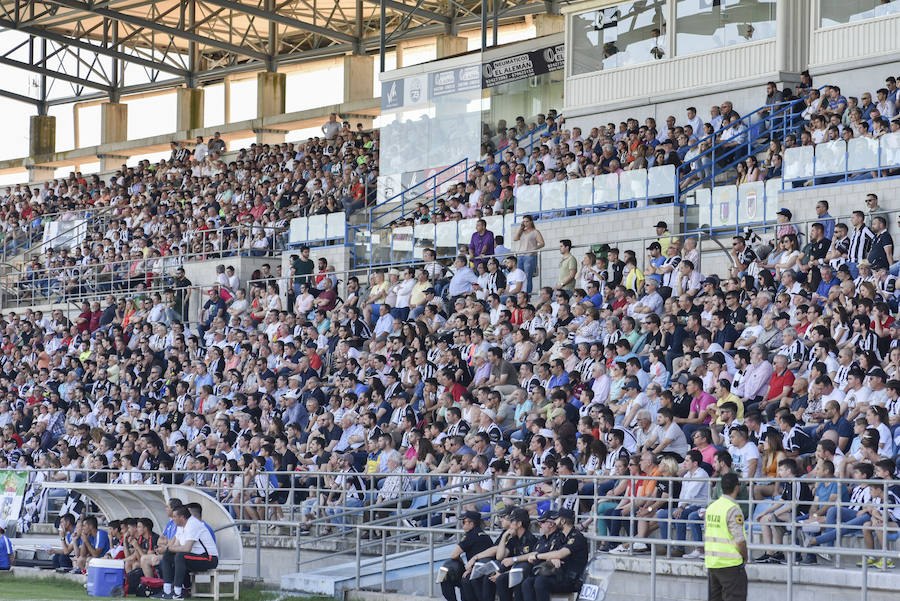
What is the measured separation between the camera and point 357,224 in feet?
94.7

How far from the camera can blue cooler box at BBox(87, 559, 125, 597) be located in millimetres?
16516

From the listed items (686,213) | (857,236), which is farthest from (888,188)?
(686,213)

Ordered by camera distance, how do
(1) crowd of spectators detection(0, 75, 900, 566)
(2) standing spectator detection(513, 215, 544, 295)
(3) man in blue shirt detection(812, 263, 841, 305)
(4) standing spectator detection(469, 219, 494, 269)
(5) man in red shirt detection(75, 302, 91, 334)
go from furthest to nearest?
(5) man in red shirt detection(75, 302, 91, 334), (4) standing spectator detection(469, 219, 494, 269), (2) standing spectator detection(513, 215, 544, 295), (3) man in blue shirt detection(812, 263, 841, 305), (1) crowd of spectators detection(0, 75, 900, 566)

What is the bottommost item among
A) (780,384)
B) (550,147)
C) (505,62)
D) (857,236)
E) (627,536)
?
(627,536)

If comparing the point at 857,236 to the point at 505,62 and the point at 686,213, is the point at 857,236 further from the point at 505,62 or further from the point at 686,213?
the point at 505,62

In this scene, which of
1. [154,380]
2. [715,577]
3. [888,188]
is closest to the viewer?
[715,577]

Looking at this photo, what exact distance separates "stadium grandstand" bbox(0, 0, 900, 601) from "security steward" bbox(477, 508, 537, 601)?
0.03m

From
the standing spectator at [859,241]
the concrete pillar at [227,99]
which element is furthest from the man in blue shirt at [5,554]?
the concrete pillar at [227,99]

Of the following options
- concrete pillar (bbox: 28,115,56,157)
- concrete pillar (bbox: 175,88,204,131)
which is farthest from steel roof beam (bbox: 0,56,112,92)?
concrete pillar (bbox: 175,88,204,131)

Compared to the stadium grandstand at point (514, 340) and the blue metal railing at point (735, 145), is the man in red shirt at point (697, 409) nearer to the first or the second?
the stadium grandstand at point (514, 340)

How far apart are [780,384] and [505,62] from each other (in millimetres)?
15723

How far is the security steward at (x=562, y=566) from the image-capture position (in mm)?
13203

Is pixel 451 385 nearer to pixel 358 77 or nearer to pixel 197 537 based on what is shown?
pixel 197 537

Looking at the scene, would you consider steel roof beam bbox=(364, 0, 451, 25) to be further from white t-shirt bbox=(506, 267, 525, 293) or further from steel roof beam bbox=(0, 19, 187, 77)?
white t-shirt bbox=(506, 267, 525, 293)
